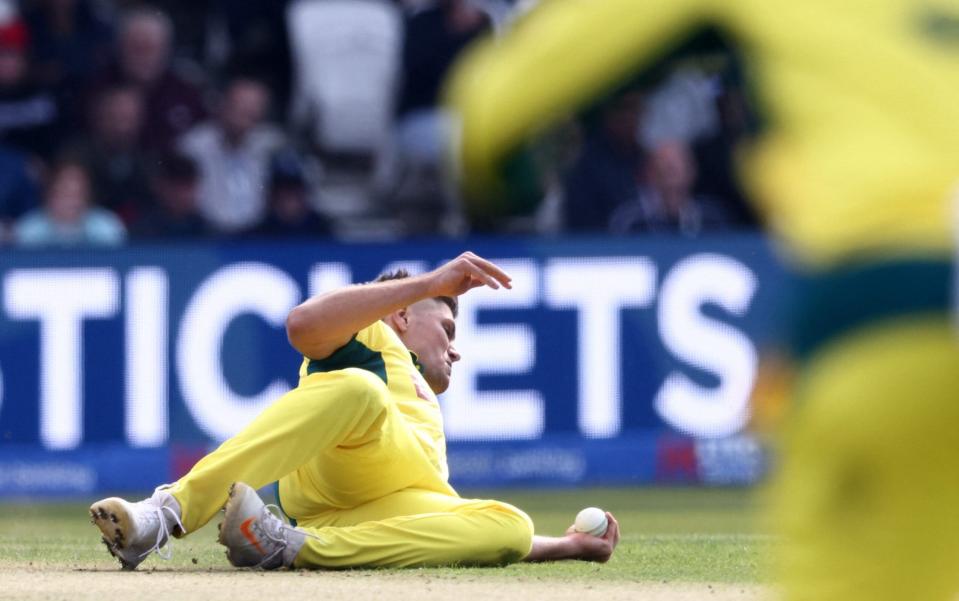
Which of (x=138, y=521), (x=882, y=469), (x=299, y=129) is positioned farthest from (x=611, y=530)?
(x=299, y=129)

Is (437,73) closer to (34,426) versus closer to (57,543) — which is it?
(34,426)

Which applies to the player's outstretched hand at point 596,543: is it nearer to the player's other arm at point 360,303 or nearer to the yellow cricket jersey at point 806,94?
the player's other arm at point 360,303

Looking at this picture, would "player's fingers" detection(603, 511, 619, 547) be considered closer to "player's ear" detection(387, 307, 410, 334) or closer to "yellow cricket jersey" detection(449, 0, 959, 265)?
"player's ear" detection(387, 307, 410, 334)

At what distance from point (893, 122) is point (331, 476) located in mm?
3531

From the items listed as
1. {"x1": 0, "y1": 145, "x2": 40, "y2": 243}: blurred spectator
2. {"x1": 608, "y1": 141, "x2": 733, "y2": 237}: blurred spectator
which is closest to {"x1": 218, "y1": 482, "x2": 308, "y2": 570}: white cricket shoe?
{"x1": 608, "y1": 141, "x2": 733, "y2": 237}: blurred spectator

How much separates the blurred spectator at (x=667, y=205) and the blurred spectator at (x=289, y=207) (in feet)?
6.08

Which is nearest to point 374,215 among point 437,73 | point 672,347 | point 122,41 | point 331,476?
point 437,73

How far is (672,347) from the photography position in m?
10.5

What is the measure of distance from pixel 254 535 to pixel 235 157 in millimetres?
6806

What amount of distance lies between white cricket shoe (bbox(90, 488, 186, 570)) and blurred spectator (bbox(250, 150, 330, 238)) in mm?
5586

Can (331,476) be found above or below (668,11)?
below

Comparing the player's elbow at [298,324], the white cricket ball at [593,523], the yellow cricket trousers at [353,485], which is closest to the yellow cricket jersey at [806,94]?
the player's elbow at [298,324]

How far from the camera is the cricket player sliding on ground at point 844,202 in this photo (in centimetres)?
241

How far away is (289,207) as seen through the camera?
11.5 meters
